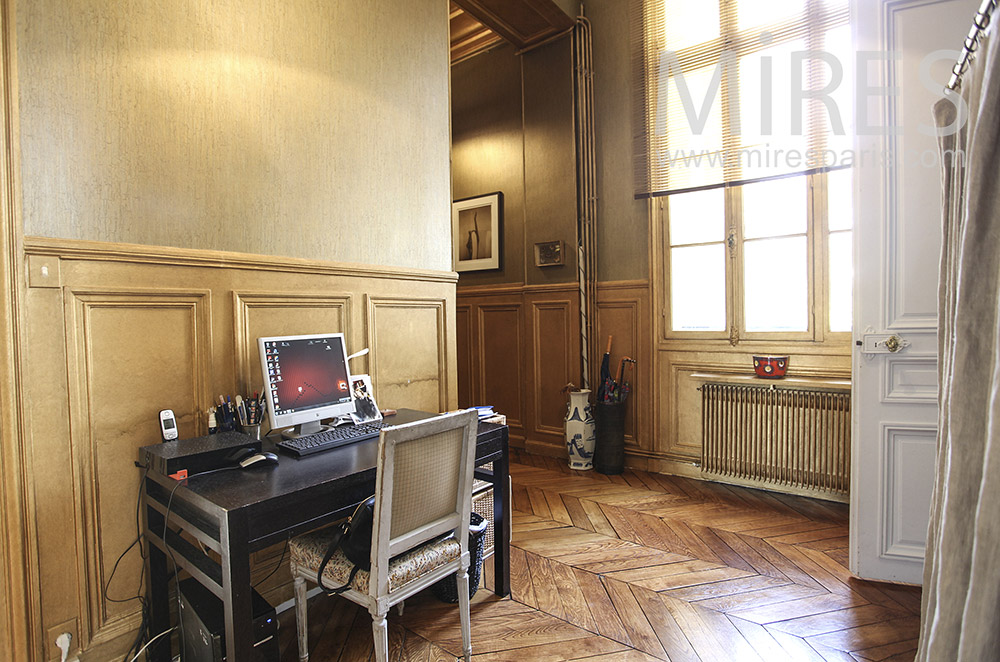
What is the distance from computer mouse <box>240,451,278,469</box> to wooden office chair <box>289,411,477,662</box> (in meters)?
0.33

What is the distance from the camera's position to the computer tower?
146cm

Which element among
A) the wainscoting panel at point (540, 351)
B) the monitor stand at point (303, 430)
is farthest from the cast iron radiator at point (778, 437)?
the monitor stand at point (303, 430)

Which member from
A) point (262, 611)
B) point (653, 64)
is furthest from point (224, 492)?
point (653, 64)

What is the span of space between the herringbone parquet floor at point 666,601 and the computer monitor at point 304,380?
851 millimetres

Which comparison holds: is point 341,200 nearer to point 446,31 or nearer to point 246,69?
point 246,69

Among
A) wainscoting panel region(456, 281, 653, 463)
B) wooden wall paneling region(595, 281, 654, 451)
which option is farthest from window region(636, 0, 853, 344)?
wainscoting panel region(456, 281, 653, 463)

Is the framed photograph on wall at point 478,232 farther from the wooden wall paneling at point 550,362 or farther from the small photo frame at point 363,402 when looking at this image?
the small photo frame at point 363,402

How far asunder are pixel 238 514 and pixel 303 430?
28.5 inches

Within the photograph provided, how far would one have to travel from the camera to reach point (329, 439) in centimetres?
192

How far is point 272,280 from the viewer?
7.07ft

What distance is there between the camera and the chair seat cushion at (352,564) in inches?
63.0

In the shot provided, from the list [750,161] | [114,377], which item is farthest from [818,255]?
[114,377]

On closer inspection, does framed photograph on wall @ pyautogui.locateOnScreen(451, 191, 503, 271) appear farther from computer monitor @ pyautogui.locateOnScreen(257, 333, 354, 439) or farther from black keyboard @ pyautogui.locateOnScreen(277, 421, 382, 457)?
black keyboard @ pyautogui.locateOnScreen(277, 421, 382, 457)

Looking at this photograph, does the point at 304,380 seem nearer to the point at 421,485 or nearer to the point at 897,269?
the point at 421,485
